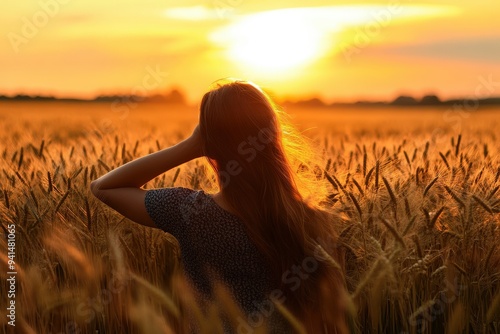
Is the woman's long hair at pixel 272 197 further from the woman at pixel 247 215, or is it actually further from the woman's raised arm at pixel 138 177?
the woman's raised arm at pixel 138 177

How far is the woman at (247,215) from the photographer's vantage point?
2.06 metres

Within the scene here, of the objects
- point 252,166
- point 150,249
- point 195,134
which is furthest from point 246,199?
point 150,249

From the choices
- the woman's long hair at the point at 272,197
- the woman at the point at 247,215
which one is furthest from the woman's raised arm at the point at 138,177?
the woman's long hair at the point at 272,197

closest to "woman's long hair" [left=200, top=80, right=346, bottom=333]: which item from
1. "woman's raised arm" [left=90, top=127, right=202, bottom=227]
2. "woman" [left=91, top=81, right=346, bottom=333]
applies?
"woman" [left=91, top=81, right=346, bottom=333]

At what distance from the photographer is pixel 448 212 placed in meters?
2.65

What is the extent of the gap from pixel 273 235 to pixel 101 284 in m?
0.94

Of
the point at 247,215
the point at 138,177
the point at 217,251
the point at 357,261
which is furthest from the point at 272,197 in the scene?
the point at 357,261

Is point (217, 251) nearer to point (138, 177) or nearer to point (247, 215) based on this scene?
point (247, 215)

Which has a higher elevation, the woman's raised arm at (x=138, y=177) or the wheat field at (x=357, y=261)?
the woman's raised arm at (x=138, y=177)

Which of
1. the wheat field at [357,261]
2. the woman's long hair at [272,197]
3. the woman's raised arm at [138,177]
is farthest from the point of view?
the wheat field at [357,261]

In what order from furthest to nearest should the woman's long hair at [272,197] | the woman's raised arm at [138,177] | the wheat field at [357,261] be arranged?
the wheat field at [357,261], the woman's raised arm at [138,177], the woman's long hair at [272,197]

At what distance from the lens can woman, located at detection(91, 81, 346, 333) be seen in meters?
2.06

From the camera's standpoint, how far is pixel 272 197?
209cm

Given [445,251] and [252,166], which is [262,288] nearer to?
[252,166]
